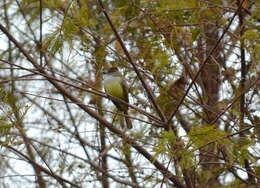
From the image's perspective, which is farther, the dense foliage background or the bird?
the bird

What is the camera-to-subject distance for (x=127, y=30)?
5.00m

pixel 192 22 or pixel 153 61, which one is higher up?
pixel 192 22

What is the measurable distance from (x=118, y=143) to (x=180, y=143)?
1.30 meters

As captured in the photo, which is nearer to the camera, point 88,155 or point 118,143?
point 118,143

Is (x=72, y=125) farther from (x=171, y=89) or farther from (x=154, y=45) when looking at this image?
(x=154, y=45)

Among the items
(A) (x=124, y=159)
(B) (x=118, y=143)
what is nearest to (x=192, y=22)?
(B) (x=118, y=143)

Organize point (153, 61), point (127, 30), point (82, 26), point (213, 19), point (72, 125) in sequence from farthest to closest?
point (72, 125) → point (127, 30) → point (213, 19) → point (153, 61) → point (82, 26)

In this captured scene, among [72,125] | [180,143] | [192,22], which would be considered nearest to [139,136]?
[180,143]

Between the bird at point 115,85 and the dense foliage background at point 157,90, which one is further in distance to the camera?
the bird at point 115,85

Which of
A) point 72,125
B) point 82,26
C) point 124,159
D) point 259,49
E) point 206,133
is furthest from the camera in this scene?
point 72,125

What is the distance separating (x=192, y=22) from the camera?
4293 mm

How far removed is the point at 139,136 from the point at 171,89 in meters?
1.46

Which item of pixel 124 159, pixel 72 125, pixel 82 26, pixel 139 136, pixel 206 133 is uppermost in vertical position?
pixel 72 125

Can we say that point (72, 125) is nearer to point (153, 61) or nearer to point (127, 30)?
point (127, 30)
